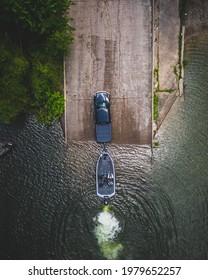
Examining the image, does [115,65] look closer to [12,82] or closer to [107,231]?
[12,82]

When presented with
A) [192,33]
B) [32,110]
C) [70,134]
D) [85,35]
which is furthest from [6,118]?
[192,33]

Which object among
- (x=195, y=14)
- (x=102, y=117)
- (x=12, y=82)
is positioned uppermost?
(x=195, y=14)

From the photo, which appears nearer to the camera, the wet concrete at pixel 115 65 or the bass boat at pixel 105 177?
the bass boat at pixel 105 177

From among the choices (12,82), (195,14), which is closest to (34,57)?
(12,82)

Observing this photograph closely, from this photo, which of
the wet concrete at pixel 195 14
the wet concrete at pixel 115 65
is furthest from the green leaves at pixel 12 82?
the wet concrete at pixel 195 14

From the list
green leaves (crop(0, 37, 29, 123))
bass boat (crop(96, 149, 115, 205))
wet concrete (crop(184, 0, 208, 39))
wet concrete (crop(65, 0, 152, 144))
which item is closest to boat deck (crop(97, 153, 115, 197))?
bass boat (crop(96, 149, 115, 205))

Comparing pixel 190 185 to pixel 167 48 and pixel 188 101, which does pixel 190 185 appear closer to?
pixel 188 101

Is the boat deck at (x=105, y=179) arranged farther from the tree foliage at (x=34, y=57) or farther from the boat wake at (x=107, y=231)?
the tree foliage at (x=34, y=57)
